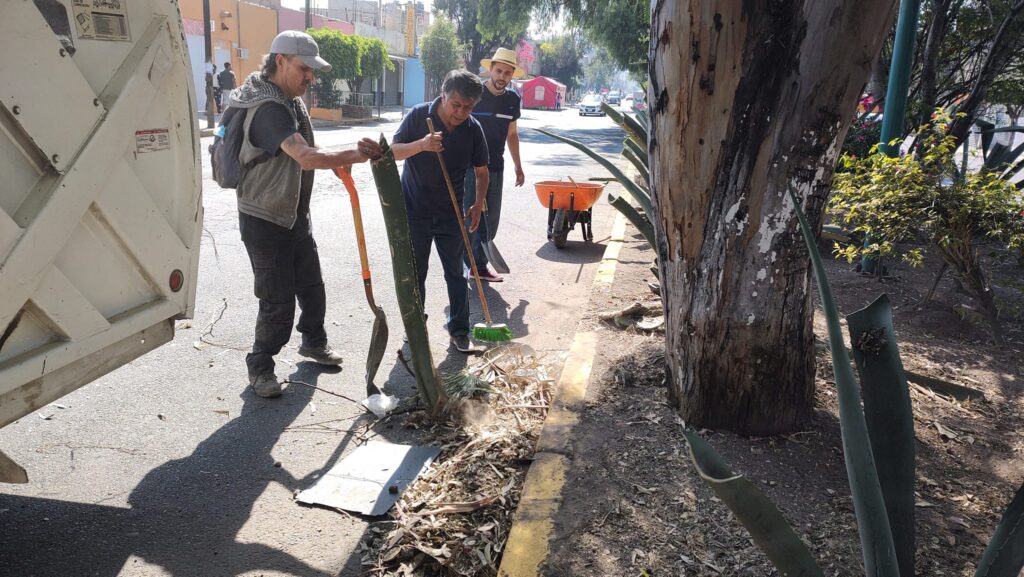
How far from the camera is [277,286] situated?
430 cm

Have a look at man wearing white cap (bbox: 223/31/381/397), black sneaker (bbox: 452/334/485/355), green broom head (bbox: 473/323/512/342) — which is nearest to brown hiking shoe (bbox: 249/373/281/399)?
man wearing white cap (bbox: 223/31/381/397)

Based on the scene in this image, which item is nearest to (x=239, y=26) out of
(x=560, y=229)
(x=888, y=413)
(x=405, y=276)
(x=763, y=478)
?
(x=560, y=229)

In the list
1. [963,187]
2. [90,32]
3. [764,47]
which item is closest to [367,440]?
[90,32]

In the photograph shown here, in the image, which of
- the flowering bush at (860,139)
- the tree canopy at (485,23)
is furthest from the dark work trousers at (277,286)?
the tree canopy at (485,23)

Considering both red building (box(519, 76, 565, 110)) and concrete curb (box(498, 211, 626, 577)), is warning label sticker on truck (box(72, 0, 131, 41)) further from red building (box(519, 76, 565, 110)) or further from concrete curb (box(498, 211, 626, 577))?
red building (box(519, 76, 565, 110))

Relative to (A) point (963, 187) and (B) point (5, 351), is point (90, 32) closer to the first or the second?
(B) point (5, 351)

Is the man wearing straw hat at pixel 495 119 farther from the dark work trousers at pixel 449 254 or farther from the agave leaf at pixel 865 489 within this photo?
the agave leaf at pixel 865 489

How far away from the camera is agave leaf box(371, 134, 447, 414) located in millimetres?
3658

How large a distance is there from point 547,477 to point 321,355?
82.8 inches

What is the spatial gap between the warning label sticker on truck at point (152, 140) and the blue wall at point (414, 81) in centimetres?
5219

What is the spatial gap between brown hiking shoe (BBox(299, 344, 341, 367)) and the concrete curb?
1471 mm

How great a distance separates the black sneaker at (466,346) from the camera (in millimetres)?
5156

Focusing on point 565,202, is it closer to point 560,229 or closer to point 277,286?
point 560,229

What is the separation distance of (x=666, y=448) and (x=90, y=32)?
279 cm
